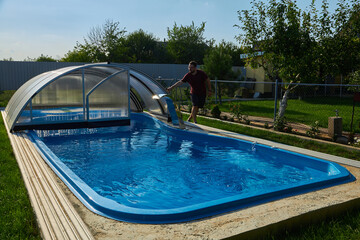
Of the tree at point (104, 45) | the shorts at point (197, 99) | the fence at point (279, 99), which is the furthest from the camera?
the tree at point (104, 45)

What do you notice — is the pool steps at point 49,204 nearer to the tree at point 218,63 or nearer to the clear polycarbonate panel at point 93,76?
the clear polycarbonate panel at point 93,76

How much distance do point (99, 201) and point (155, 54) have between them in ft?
127

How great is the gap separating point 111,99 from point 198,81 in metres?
2.82

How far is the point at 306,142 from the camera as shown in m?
7.19

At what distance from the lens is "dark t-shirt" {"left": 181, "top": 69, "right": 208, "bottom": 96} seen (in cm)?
960

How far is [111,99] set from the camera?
384 inches

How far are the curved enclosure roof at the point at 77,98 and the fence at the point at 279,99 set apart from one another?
314 cm

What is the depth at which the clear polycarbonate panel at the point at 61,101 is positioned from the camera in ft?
28.6

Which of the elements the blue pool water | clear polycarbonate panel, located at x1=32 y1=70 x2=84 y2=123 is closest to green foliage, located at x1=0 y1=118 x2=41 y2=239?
the blue pool water

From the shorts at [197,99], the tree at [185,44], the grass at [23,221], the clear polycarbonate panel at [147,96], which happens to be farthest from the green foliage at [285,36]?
the tree at [185,44]

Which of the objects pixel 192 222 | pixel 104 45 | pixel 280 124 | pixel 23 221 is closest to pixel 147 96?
pixel 280 124

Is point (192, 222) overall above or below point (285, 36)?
below

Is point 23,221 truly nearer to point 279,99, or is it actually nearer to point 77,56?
point 279,99

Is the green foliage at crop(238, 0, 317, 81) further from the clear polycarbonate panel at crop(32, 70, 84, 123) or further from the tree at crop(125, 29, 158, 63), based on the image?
the tree at crop(125, 29, 158, 63)
